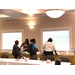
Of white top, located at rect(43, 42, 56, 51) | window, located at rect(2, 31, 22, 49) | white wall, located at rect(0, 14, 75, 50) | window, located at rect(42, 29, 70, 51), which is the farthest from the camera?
window, located at rect(2, 31, 22, 49)

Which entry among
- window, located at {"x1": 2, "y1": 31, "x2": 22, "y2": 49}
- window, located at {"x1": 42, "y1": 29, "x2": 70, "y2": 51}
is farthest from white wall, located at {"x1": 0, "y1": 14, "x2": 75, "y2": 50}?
window, located at {"x1": 2, "y1": 31, "x2": 22, "y2": 49}

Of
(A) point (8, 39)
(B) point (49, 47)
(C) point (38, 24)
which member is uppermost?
(C) point (38, 24)

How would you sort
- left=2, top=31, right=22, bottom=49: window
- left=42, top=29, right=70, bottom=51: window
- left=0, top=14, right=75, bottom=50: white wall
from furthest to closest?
left=2, top=31, right=22, bottom=49: window, left=42, top=29, right=70, bottom=51: window, left=0, top=14, right=75, bottom=50: white wall

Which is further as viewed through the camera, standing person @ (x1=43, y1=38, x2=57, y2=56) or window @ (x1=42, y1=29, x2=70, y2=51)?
window @ (x1=42, y1=29, x2=70, y2=51)

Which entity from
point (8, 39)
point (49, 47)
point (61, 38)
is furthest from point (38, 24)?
point (49, 47)

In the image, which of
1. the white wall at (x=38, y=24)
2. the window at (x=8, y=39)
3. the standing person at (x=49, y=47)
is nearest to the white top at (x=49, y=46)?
the standing person at (x=49, y=47)

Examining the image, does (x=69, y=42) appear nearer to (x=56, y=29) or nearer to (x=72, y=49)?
(x=72, y=49)

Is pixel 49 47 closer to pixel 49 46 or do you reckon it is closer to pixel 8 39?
pixel 49 46

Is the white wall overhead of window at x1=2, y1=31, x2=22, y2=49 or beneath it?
overhead

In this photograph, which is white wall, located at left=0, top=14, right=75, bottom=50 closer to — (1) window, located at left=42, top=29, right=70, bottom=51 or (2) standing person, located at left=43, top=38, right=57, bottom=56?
(1) window, located at left=42, top=29, right=70, bottom=51

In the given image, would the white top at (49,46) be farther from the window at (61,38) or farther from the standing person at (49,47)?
the window at (61,38)

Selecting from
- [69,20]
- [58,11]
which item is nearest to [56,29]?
[69,20]

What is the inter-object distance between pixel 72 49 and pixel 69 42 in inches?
17.9

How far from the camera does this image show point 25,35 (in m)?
8.16
